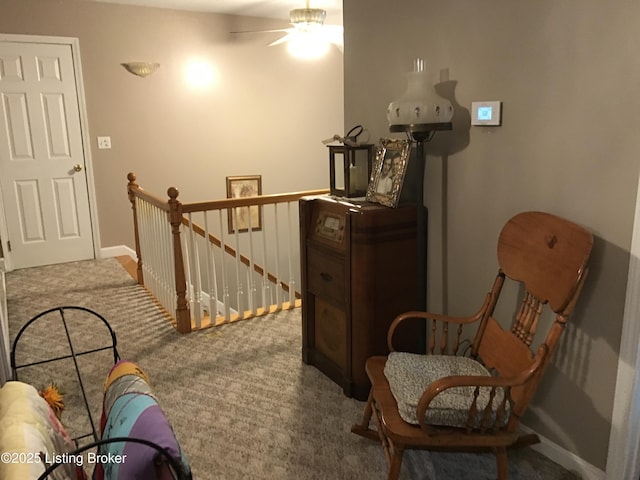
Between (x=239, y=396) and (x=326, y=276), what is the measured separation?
2.41ft

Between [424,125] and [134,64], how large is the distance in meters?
3.64

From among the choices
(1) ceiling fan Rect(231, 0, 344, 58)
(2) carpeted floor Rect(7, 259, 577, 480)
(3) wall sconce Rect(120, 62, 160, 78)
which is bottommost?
(2) carpeted floor Rect(7, 259, 577, 480)

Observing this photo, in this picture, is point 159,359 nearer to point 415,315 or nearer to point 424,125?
point 415,315

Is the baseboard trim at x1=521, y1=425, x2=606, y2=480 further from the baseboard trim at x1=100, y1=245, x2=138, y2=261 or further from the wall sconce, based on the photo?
the wall sconce

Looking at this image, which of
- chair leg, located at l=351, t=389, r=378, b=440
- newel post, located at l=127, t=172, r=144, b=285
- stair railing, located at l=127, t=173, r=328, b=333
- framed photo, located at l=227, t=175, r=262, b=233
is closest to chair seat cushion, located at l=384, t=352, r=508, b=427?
chair leg, located at l=351, t=389, r=378, b=440

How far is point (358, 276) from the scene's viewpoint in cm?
241

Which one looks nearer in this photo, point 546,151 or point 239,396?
point 546,151

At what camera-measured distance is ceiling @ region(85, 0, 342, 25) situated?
480cm

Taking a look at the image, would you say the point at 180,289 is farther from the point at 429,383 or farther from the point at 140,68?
the point at 140,68

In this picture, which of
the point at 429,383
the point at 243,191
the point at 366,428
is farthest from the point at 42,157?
the point at 429,383

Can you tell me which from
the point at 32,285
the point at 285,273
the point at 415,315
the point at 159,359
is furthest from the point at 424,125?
the point at 285,273

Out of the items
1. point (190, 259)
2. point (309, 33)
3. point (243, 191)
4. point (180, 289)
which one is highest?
point (309, 33)

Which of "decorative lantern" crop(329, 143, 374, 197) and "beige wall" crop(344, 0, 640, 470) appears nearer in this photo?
"beige wall" crop(344, 0, 640, 470)

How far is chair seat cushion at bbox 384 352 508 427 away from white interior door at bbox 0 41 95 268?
398cm
